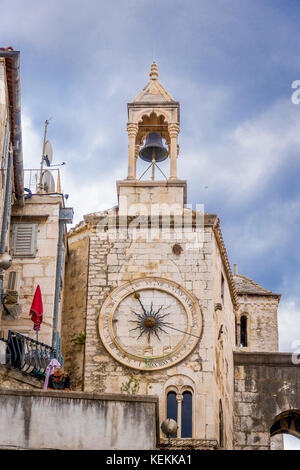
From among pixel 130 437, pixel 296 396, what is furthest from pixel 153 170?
pixel 130 437

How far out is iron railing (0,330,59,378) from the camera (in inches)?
1056

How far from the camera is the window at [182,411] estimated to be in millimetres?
30938

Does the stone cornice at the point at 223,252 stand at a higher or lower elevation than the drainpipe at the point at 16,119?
lower

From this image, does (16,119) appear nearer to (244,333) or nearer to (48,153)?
(48,153)

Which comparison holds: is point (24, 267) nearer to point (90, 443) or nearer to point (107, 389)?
point (107, 389)

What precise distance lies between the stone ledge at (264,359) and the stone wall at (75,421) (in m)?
14.3

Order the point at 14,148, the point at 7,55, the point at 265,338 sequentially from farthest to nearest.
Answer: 1. the point at 265,338
2. the point at 14,148
3. the point at 7,55

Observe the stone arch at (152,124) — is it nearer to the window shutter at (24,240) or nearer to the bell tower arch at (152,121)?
the bell tower arch at (152,121)

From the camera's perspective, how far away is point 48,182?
1318 inches

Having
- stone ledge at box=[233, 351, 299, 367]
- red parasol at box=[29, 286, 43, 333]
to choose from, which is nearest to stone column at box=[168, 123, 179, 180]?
stone ledge at box=[233, 351, 299, 367]

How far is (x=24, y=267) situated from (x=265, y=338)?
55.3 ft

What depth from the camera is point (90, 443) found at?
22.3 metres

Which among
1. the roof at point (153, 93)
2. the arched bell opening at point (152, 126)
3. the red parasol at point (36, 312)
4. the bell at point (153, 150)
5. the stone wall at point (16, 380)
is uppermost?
the roof at point (153, 93)

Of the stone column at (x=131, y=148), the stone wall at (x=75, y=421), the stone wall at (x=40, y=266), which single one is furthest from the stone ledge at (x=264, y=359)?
the stone wall at (x=75, y=421)
